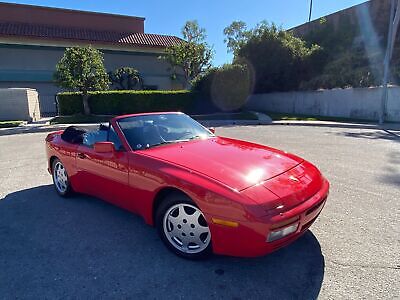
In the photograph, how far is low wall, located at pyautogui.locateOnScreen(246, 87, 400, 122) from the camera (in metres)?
15.9

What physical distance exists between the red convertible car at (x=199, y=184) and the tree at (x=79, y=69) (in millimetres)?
14955

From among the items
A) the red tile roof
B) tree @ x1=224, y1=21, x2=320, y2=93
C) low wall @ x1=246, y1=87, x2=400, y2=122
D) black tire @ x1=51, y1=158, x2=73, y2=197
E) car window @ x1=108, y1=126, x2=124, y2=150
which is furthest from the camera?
the red tile roof

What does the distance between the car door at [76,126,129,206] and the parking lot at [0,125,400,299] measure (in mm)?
359

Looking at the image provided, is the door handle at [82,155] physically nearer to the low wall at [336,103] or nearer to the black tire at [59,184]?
the black tire at [59,184]

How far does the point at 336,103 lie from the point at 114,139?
723 inches

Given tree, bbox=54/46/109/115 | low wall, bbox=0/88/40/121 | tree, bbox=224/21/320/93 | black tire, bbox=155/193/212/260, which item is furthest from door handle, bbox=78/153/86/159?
tree, bbox=224/21/320/93

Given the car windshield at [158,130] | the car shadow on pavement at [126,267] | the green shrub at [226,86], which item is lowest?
the car shadow on pavement at [126,267]

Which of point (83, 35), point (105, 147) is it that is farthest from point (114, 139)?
point (83, 35)

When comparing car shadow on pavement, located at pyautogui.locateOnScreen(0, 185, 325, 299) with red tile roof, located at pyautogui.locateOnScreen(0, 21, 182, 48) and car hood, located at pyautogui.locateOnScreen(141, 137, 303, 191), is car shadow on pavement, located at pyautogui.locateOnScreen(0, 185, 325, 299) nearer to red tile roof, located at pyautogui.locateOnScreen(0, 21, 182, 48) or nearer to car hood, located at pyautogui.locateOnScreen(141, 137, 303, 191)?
car hood, located at pyautogui.locateOnScreen(141, 137, 303, 191)

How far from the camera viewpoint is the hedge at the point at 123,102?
1884cm

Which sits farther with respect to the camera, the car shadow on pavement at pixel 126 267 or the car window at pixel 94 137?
the car window at pixel 94 137

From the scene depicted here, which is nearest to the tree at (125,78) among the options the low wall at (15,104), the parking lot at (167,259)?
the low wall at (15,104)

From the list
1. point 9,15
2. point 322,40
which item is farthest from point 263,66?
point 9,15

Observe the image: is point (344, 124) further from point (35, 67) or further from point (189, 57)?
point (35, 67)
